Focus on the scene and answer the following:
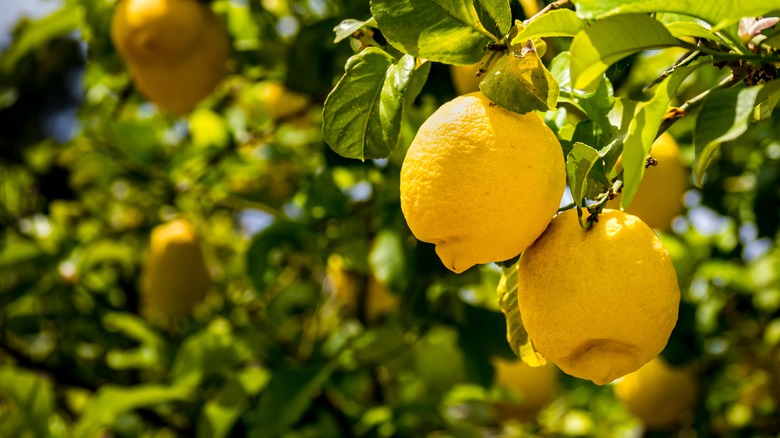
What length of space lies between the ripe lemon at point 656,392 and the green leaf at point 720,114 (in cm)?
124

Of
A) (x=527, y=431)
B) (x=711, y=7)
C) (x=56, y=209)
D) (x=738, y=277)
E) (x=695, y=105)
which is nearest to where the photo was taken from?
(x=711, y=7)

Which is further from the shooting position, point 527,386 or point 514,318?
point 527,386

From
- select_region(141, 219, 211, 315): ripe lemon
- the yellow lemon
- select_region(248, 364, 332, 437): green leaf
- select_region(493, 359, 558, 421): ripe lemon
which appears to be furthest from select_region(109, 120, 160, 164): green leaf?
select_region(493, 359, 558, 421): ripe lemon

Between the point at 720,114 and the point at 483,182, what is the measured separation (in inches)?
6.7

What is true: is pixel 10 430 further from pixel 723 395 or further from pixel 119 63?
pixel 723 395

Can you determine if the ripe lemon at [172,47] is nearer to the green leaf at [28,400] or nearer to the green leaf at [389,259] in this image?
the green leaf at [389,259]

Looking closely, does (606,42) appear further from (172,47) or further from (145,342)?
(145,342)

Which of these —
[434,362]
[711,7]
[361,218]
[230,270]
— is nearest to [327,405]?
[434,362]

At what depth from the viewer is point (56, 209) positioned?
2680 mm

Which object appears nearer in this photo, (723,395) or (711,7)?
(711,7)

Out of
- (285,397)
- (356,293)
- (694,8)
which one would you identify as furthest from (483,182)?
(356,293)

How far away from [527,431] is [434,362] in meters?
0.59

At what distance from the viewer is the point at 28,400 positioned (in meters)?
1.80

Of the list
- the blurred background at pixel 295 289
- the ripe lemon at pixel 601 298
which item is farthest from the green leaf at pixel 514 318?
the blurred background at pixel 295 289
